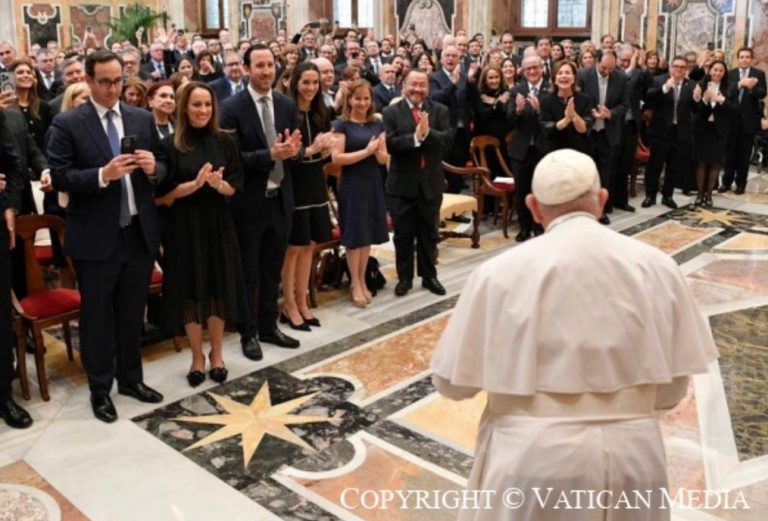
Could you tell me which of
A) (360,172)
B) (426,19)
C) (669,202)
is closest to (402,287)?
(360,172)

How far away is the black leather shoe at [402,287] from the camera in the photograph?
683 centimetres

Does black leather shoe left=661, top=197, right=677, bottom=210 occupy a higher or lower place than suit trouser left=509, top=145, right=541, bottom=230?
lower

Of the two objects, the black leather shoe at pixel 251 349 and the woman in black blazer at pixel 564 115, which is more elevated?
the woman in black blazer at pixel 564 115

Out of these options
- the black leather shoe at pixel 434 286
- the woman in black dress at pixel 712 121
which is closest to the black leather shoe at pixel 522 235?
the black leather shoe at pixel 434 286

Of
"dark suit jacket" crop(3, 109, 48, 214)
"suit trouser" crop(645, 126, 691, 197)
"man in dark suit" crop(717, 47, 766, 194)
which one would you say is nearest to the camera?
"dark suit jacket" crop(3, 109, 48, 214)

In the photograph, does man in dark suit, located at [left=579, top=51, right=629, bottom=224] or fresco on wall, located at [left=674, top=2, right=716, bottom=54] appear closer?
man in dark suit, located at [left=579, top=51, right=629, bottom=224]

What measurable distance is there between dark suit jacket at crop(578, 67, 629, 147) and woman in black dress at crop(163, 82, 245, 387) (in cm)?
498

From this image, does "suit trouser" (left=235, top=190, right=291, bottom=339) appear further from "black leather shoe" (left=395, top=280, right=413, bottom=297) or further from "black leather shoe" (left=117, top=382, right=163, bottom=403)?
"black leather shoe" (left=395, top=280, right=413, bottom=297)

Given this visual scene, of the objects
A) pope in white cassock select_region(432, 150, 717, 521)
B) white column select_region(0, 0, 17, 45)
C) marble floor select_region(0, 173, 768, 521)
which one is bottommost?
marble floor select_region(0, 173, 768, 521)

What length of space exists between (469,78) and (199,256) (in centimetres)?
542

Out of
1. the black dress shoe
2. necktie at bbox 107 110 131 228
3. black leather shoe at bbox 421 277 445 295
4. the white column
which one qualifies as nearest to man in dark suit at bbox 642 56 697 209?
black leather shoe at bbox 421 277 445 295

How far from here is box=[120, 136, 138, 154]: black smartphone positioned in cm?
444

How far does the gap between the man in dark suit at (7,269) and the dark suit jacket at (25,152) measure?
2.87 ft

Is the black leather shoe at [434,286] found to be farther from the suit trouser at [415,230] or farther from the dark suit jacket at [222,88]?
the dark suit jacket at [222,88]
